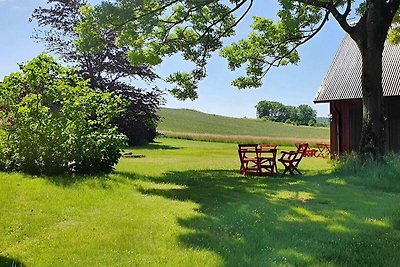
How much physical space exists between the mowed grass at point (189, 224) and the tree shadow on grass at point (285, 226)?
1cm

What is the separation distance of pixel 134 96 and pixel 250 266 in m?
27.6

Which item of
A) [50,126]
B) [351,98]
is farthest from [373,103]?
[50,126]

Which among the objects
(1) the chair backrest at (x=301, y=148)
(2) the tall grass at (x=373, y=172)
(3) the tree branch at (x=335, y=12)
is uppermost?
(3) the tree branch at (x=335, y=12)

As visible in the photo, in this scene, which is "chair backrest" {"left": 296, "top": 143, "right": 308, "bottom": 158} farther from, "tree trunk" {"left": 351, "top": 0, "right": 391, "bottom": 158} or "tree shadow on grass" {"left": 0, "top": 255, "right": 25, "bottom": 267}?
"tree shadow on grass" {"left": 0, "top": 255, "right": 25, "bottom": 267}

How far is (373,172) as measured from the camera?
41.2 ft

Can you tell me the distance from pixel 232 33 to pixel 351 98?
236 inches

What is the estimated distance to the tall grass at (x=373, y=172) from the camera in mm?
11570

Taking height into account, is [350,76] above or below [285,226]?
above

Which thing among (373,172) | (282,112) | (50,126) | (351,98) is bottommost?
(373,172)

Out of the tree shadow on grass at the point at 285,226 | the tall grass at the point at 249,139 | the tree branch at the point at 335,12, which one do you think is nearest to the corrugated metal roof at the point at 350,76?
the tree branch at the point at 335,12

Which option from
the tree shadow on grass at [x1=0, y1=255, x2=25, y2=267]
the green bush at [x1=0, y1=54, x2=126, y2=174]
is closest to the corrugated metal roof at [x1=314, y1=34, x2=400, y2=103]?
the green bush at [x1=0, y1=54, x2=126, y2=174]

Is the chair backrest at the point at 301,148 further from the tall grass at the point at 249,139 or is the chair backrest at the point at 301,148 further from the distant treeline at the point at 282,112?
the distant treeline at the point at 282,112

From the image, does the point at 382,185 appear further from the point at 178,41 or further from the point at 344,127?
the point at 344,127

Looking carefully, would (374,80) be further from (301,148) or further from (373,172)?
(301,148)
